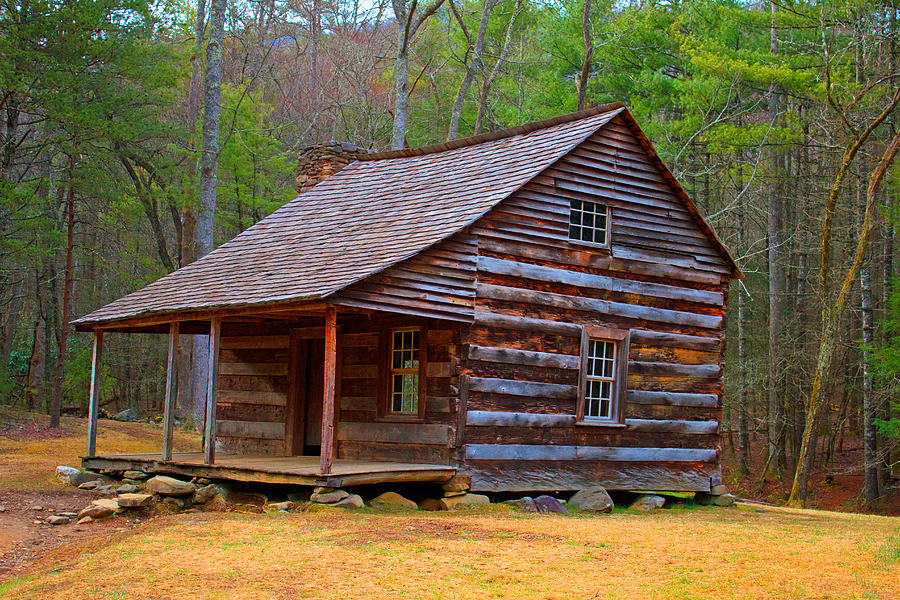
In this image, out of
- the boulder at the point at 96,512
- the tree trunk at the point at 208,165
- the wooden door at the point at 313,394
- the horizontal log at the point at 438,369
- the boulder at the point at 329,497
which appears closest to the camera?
the boulder at the point at 329,497

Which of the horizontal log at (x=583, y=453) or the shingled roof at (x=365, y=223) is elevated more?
the shingled roof at (x=365, y=223)

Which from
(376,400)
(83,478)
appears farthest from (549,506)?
(83,478)

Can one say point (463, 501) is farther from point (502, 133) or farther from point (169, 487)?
A: point (502, 133)

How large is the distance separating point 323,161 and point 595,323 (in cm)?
868

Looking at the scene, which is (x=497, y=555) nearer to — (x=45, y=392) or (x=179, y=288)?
(x=179, y=288)

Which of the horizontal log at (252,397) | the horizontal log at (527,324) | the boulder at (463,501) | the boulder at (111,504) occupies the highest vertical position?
the horizontal log at (527,324)

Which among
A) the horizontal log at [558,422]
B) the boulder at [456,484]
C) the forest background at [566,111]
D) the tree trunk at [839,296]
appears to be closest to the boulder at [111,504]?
the boulder at [456,484]

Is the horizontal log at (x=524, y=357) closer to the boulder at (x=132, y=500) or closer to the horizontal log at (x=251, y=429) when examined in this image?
the horizontal log at (x=251, y=429)

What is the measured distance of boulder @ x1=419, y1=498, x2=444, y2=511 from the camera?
13.6 meters

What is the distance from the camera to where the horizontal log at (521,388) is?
45.5ft

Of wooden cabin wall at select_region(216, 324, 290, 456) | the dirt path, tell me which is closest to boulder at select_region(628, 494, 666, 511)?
wooden cabin wall at select_region(216, 324, 290, 456)

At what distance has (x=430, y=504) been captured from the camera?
44.7 feet

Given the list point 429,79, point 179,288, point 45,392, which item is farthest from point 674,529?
point 429,79

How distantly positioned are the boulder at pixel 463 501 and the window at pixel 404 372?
1.51 meters
